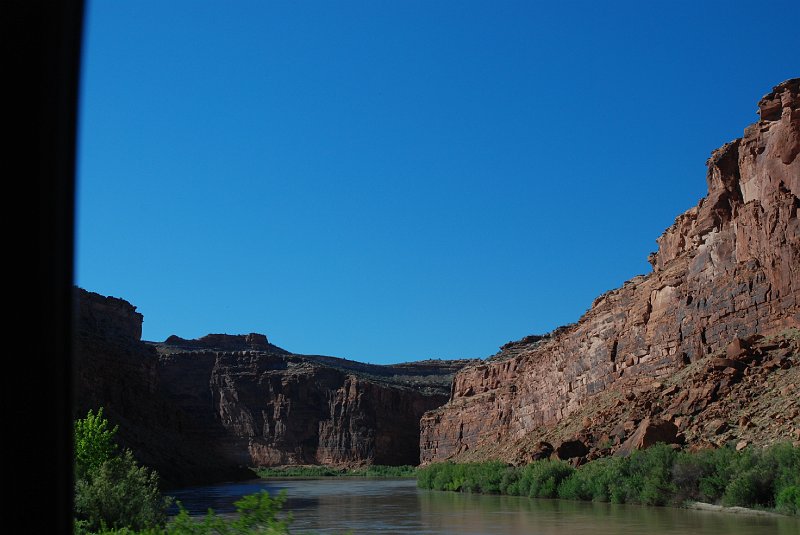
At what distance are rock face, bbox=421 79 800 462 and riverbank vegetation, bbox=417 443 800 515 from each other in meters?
2.23

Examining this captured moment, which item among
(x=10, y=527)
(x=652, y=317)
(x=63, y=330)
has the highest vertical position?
(x=652, y=317)

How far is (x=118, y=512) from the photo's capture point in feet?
61.1

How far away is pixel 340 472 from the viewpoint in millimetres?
102125

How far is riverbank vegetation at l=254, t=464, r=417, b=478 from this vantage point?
94.5 metres

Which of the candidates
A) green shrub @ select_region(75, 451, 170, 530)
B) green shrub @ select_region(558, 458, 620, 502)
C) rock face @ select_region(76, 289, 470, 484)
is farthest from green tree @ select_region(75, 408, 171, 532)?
rock face @ select_region(76, 289, 470, 484)

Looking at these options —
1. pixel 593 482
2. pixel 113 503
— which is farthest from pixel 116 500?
pixel 593 482

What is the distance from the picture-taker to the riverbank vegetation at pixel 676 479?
76.7 ft

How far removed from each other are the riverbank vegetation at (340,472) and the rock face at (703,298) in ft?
113

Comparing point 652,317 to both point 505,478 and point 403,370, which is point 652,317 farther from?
point 403,370

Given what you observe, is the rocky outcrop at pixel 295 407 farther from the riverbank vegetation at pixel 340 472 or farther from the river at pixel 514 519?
the river at pixel 514 519

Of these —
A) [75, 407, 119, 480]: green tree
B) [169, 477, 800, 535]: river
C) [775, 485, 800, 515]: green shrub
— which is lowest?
[169, 477, 800, 535]: river

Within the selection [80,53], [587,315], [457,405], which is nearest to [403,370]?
[457,405]

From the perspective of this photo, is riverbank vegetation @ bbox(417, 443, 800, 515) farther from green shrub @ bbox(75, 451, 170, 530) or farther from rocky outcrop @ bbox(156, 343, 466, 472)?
rocky outcrop @ bbox(156, 343, 466, 472)

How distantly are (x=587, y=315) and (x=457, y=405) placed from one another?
29239 mm
